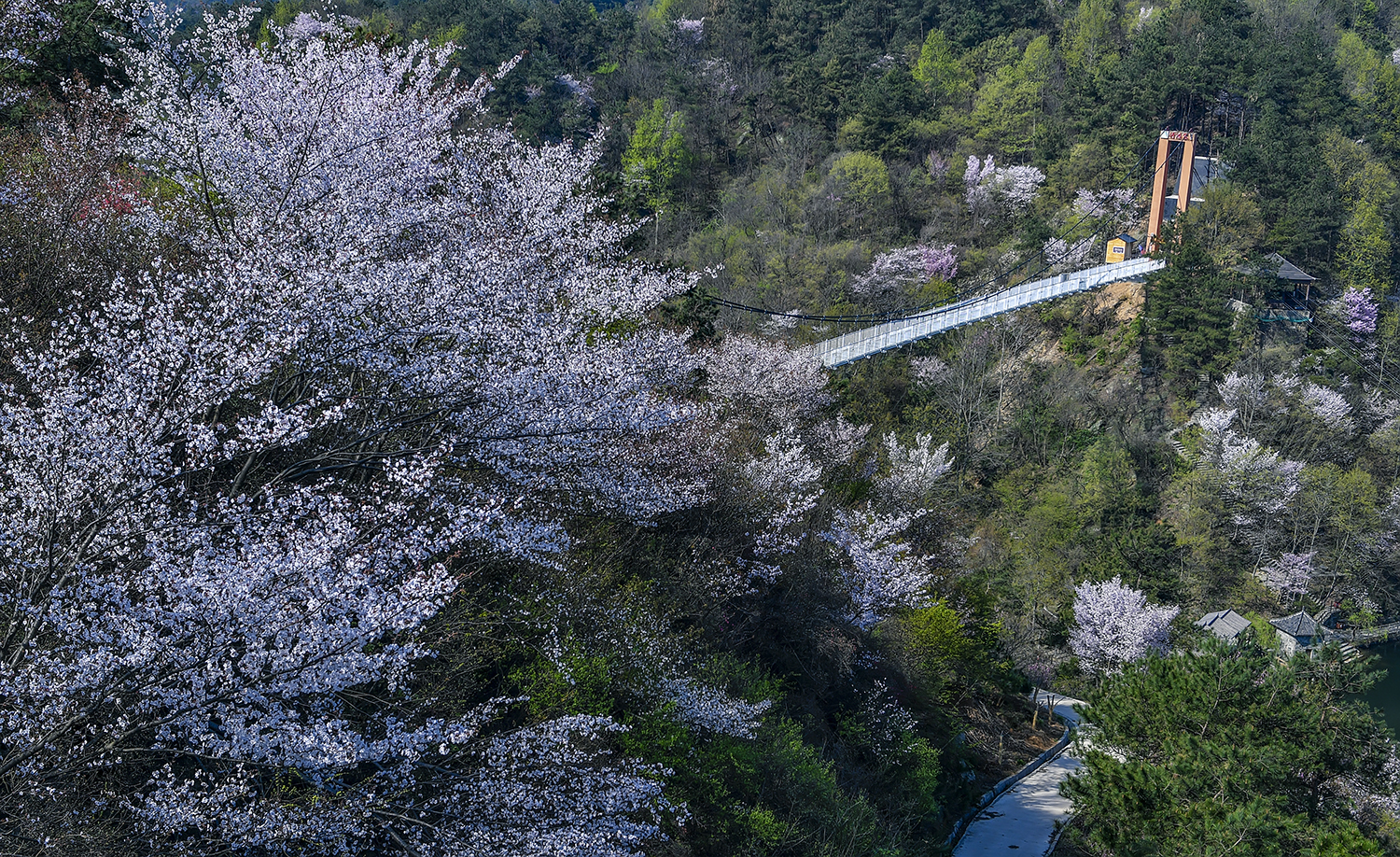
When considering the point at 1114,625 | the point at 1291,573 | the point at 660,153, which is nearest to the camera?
the point at 1114,625

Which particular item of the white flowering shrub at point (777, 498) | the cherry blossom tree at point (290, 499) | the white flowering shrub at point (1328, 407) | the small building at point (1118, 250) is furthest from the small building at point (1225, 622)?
the cherry blossom tree at point (290, 499)

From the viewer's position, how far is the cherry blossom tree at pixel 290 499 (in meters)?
4.81

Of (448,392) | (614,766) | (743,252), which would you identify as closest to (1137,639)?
(743,252)

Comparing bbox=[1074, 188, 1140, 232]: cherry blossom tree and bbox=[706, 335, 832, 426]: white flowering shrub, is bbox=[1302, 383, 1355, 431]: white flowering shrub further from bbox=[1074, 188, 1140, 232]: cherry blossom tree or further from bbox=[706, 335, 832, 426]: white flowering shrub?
bbox=[706, 335, 832, 426]: white flowering shrub

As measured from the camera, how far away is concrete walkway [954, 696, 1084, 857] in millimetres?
16391

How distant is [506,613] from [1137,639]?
23.6 meters

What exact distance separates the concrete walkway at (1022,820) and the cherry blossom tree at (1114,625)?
777 cm

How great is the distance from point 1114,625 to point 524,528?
24.6m

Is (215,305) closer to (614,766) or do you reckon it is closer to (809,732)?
(614,766)

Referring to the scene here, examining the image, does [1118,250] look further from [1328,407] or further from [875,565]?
[875,565]

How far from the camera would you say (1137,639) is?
27.0 m

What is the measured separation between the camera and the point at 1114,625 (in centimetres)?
2773

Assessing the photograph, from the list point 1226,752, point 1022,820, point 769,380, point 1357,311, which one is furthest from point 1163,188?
point 1226,752

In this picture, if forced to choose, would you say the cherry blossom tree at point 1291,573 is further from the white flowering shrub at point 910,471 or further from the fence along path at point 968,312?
the white flowering shrub at point 910,471
